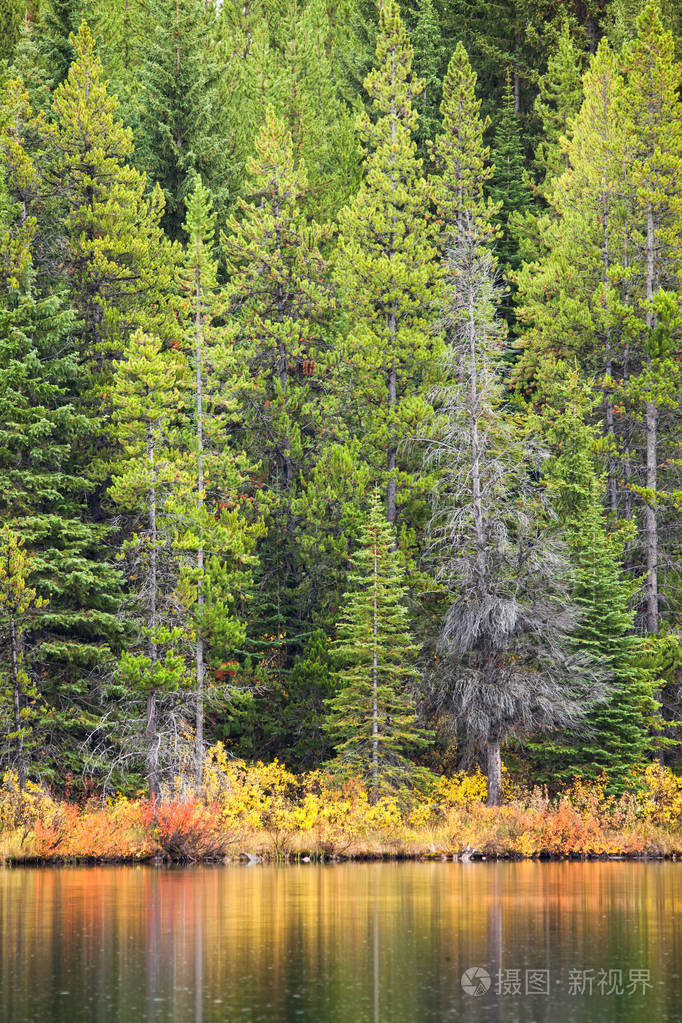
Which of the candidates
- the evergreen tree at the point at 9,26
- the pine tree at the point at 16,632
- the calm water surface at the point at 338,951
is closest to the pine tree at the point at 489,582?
the calm water surface at the point at 338,951

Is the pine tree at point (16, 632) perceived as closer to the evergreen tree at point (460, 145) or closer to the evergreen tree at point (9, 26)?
the evergreen tree at point (460, 145)

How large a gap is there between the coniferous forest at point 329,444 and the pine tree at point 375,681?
15 centimetres

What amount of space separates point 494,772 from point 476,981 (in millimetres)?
23214

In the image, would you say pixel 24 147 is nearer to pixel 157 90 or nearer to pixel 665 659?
pixel 157 90

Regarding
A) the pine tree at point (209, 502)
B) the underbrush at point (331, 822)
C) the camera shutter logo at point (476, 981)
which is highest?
the pine tree at point (209, 502)

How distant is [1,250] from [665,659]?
2265cm

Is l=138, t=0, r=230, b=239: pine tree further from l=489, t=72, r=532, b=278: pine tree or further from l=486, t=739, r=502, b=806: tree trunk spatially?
l=486, t=739, r=502, b=806: tree trunk

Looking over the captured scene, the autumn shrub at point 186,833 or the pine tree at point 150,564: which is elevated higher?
the pine tree at point 150,564

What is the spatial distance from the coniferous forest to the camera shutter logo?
2140 cm

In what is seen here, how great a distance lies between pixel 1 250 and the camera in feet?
133

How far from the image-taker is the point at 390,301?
44.8 m

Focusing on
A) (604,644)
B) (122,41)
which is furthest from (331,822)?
(122,41)

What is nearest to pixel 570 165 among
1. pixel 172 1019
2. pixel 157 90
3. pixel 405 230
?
pixel 405 230

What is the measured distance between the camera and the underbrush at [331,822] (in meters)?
31.8
